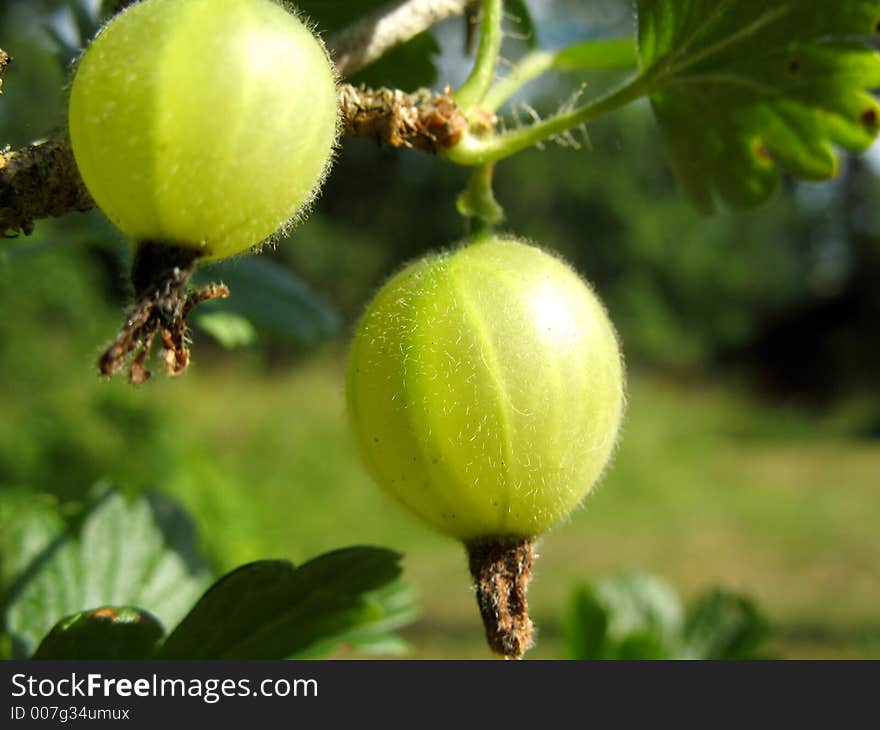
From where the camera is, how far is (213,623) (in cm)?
85

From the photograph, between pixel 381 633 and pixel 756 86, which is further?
pixel 381 633

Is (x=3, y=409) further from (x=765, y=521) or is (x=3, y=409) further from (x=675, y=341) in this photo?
(x=675, y=341)

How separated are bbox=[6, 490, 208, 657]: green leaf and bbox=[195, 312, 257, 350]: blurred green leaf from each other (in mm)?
244

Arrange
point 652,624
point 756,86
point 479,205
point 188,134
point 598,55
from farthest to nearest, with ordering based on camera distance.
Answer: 1. point 652,624
2. point 598,55
3. point 756,86
4. point 479,205
5. point 188,134

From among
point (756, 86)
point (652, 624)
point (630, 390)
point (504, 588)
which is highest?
point (630, 390)

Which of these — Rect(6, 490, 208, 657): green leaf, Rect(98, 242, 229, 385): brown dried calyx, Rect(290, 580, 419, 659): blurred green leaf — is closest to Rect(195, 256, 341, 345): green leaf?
Rect(6, 490, 208, 657): green leaf

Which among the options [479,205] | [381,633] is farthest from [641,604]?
[479,205]

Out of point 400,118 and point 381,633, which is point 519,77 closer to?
point 400,118

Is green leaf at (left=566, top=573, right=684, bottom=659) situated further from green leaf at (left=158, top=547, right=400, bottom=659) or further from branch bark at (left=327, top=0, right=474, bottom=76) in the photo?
branch bark at (left=327, top=0, right=474, bottom=76)

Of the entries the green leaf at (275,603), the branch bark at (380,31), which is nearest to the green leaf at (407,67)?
the branch bark at (380,31)

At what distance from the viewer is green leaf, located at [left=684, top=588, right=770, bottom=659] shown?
129 centimetres

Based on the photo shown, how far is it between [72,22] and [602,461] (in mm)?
951

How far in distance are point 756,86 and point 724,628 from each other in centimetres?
77

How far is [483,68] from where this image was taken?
833mm
